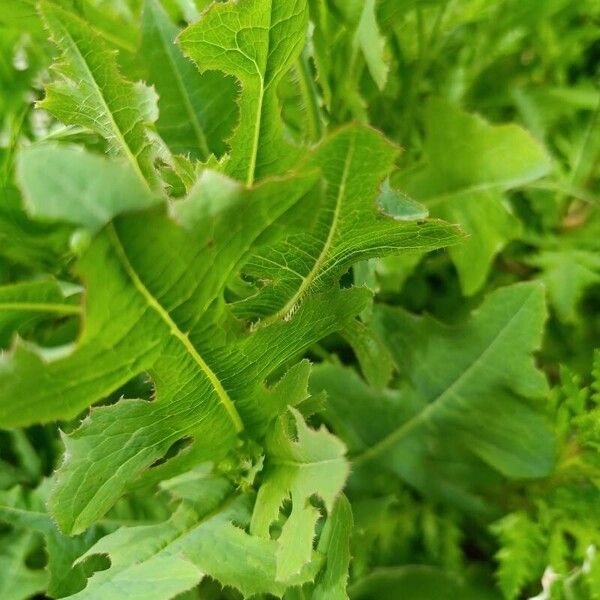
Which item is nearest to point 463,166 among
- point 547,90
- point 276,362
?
point 547,90

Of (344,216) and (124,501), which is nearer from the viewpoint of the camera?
(344,216)

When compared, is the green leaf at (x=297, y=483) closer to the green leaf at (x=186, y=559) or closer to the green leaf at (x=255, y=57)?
the green leaf at (x=186, y=559)

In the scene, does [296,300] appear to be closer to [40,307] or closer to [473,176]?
[40,307]

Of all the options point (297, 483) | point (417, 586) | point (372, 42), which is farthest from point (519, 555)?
point (372, 42)

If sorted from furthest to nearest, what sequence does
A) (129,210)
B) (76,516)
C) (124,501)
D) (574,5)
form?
1. (574,5)
2. (124,501)
3. (76,516)
4. (129,210)

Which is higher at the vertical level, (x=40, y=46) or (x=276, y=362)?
(x=40, y=46)

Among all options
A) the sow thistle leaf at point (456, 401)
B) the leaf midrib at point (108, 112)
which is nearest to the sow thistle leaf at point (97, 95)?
the leaf midrib at point (108, 112)

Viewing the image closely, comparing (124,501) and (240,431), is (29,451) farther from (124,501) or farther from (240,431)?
(240,431)

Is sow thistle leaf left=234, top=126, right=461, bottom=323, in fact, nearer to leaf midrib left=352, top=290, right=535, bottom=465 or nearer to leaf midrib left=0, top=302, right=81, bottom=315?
leaf midrib left=0, top=302, right=81, bottom=315

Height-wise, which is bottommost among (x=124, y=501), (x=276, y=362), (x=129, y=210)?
(x=124, y=501)
